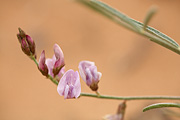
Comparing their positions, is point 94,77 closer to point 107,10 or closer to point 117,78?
point 107,10

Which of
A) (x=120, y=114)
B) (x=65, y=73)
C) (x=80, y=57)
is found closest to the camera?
(x=65, y=73)

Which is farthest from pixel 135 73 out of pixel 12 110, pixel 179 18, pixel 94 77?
pixel 94 77

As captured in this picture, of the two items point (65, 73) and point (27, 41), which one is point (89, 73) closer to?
point (65, 73)

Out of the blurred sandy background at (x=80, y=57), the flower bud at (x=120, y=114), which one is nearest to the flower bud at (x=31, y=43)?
the flower bud at (x=120, y=114)

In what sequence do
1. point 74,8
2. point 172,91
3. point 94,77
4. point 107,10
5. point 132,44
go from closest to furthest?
point 107,10, point 94,77, point 172,91, point 132,44, point 74,8

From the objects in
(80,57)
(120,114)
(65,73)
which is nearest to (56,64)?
(65,73)

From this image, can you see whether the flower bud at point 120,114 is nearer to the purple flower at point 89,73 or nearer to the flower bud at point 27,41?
the purple flower at point 89,73
